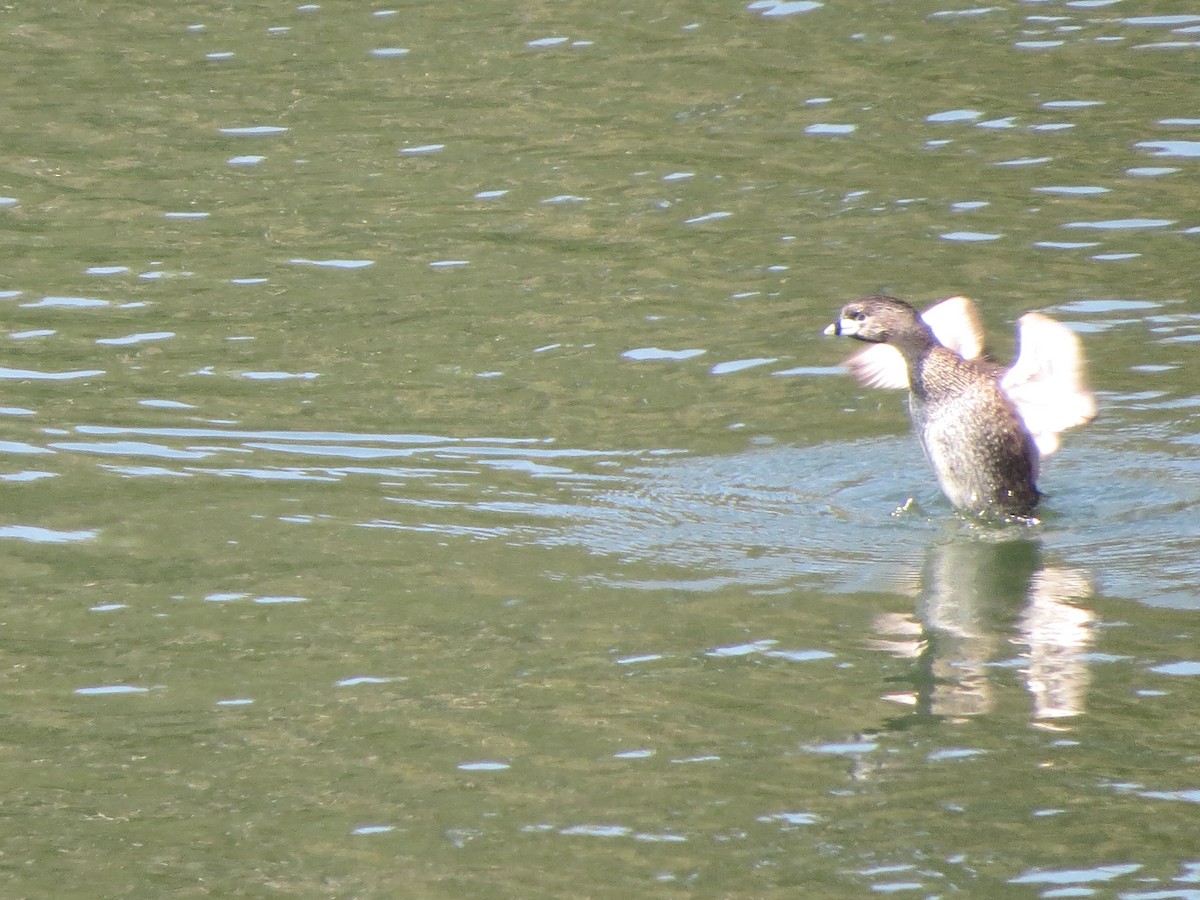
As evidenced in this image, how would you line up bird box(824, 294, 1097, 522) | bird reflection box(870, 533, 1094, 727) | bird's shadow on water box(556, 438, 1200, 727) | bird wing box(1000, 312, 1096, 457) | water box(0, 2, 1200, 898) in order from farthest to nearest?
bird box(824, 294, 1097, 522), bird wing box(1000, 312, 1096, 457), bird's shadow on water box(556, 438, 1200, 727), bird reflection box(870, 533, 1094, 727), water box(0, 2, 1200, 898)

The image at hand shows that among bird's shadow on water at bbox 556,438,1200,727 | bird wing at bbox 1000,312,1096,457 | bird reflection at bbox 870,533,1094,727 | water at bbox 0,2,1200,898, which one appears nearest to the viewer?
water at bbox 0,2,1200,898

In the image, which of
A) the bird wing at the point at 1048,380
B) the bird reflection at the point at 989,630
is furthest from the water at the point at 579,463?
the bird wing at the point at 1048,380

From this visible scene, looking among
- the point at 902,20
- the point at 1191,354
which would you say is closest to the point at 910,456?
the point at 1191,354

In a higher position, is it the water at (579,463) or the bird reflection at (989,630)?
the water at (579,463)

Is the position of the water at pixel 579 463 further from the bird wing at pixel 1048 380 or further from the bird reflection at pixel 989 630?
the bird wing at pixel 1048 380

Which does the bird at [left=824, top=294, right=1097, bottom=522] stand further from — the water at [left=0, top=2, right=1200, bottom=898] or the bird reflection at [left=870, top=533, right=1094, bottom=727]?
the bird reflection at [left=870, top=533, right=1094, bottom=727]

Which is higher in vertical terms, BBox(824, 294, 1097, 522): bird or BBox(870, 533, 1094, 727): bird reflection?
BBox(824, 294, 1097, 522): bird

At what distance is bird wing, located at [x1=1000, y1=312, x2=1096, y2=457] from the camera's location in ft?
29.5

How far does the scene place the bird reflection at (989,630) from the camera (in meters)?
7.34

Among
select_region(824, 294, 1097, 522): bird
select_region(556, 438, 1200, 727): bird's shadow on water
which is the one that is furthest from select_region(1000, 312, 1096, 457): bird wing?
select_region(556, 438, 1200, 727): bird's shadow on water

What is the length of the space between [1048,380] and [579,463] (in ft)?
7.48

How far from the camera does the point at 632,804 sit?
6.67 meters

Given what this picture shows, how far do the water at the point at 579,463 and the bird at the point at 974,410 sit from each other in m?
0.21

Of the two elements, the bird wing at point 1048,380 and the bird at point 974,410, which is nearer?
the bird wing at point 1048,380
